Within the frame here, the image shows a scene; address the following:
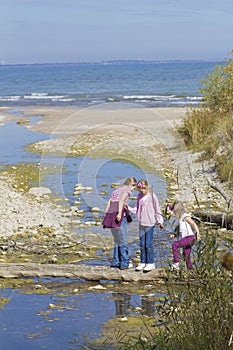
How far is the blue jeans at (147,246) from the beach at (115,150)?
2.82ft

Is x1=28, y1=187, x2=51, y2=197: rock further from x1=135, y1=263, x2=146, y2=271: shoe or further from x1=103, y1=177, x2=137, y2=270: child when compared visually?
x1=135, y1=263, x2=146, y2=271: shoe

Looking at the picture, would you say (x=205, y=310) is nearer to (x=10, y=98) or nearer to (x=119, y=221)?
(x=119, y=221)

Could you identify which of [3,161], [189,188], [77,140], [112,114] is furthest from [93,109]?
[189,188]

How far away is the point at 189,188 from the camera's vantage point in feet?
55.2

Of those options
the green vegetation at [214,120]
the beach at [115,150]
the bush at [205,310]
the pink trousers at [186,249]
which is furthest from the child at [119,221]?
the green vegetation at [214,120]

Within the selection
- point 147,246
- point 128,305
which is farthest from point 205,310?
point 147,246

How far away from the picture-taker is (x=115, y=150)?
966 inches

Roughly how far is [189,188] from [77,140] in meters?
11.8

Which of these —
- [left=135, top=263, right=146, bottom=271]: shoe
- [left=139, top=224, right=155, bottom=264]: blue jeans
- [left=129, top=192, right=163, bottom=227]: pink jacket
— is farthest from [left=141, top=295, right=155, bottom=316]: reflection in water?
[left=129, top=192, right=163, bottom=227]: pink jacket

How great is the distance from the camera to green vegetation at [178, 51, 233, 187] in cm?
1919

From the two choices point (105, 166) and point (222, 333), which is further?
point (105, 166)

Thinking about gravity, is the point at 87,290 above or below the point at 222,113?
below

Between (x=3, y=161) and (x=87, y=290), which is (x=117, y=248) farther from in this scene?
(x=3, y=161)

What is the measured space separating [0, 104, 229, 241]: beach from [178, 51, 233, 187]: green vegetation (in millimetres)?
442
